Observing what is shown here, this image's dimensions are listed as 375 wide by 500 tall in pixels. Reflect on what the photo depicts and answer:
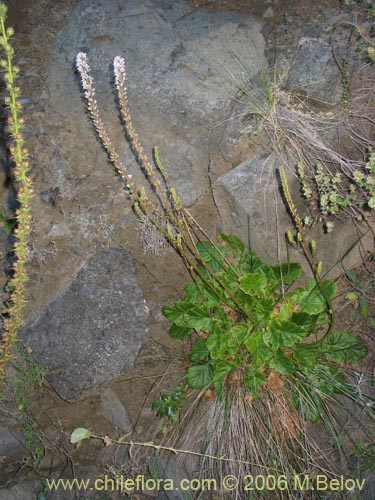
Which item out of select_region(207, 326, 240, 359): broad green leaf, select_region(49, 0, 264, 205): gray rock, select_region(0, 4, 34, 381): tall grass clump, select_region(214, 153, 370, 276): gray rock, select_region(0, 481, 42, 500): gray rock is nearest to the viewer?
select_region(0, 4, 34, 381): tall grass clump

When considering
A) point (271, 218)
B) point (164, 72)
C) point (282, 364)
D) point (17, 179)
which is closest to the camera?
point (17, 179)

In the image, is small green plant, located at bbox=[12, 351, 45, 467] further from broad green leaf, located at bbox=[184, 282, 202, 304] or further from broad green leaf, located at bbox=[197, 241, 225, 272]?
broad green leaf, located at bbox=[197, 241, 225, 272]

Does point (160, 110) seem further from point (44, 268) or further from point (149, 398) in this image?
point (149, 398)

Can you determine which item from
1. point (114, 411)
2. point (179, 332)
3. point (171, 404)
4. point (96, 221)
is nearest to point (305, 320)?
point (179, 332)

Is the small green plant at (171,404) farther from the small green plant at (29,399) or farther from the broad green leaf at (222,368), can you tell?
the small green plant at (29,399)

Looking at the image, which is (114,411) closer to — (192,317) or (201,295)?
(192,317)

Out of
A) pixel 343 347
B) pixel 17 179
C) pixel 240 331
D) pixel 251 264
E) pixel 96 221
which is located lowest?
pixel 343 347

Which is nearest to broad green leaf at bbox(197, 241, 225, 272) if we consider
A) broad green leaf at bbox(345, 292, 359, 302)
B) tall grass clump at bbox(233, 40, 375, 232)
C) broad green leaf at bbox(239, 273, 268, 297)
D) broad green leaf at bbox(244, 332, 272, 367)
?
broad green leaf at bbox(239, 273, 268, 297)
